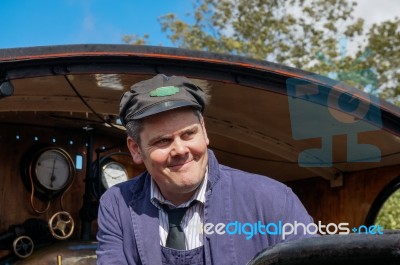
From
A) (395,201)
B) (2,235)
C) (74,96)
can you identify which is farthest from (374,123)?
(395,201)

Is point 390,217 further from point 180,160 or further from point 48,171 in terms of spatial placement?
point 180,160

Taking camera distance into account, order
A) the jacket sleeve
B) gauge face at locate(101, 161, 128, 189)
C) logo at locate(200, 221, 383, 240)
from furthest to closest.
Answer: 1. gauge face at locate(101, 161, 128, 189)
2. the jacket sleeve
3. logo at locate(200, 221, 383, 240)

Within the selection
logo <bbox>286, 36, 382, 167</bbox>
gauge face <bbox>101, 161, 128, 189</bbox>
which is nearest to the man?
logo <bbox>286, 36, 382, 167</bbox>

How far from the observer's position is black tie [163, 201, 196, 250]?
87.9 inches

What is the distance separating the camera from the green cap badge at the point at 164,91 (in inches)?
82.7

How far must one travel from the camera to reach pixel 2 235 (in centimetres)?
474

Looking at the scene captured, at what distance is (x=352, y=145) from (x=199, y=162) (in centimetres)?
284

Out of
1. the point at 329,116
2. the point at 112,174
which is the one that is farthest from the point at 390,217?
the point at 329,116

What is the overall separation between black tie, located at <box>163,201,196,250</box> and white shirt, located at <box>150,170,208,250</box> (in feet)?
0.04

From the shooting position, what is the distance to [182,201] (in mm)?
2275

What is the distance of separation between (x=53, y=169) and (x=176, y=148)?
10.6 ft

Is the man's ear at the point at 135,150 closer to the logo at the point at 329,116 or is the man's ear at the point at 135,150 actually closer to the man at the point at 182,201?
the man at the point at 182,201

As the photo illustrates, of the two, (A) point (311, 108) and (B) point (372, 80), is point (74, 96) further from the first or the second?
(B) point (372, 80)

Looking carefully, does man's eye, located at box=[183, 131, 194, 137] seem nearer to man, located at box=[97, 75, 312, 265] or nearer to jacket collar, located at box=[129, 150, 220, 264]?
man, located at box=[97, 75, 312, 265]
